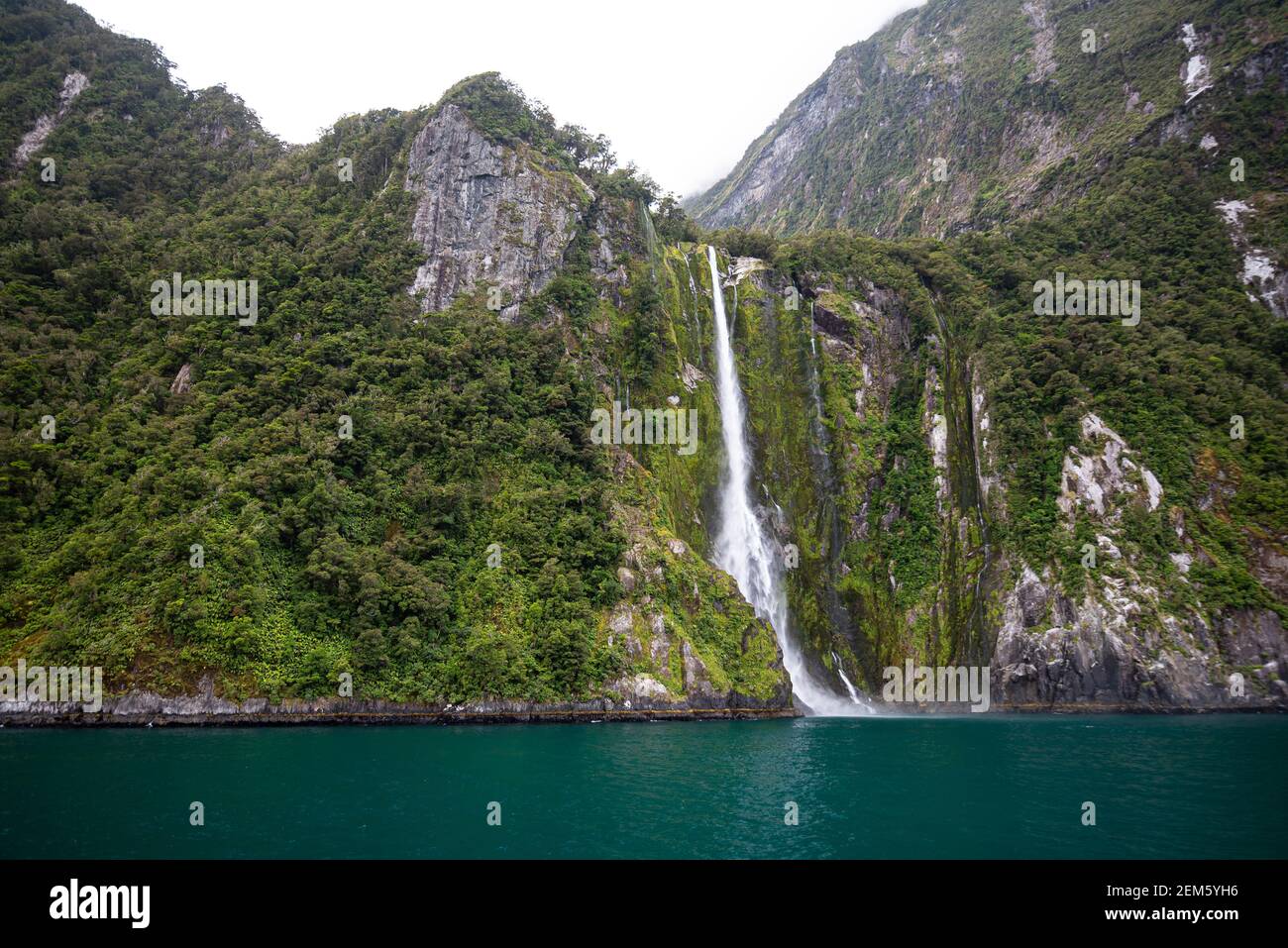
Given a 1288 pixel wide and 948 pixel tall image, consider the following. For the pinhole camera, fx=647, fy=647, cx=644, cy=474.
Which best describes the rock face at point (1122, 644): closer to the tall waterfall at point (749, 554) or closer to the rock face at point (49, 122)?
the tall waterfall at point (749, 554)

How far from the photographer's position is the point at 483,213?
56.5m

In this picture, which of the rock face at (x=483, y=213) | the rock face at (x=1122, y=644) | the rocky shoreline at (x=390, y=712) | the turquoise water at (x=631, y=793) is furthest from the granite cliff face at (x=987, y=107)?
the turquoise water at (x=631, y=793)

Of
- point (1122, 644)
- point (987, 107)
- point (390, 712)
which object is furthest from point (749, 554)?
point (987, 107)

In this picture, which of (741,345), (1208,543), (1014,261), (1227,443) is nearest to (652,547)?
(741,345)

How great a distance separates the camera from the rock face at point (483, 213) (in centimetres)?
5431

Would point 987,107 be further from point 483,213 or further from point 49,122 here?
point 49,122

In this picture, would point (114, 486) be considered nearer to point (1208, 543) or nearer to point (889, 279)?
point (889, 279)

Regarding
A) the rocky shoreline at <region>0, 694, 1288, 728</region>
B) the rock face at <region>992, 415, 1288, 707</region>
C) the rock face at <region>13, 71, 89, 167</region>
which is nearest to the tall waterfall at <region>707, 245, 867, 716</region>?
the rocky shoreline at <region>0, 694, 1288, 728</region>

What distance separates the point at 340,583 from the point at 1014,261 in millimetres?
66246

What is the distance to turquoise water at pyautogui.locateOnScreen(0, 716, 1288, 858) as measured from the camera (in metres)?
14.8

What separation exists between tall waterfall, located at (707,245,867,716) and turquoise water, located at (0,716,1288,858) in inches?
599

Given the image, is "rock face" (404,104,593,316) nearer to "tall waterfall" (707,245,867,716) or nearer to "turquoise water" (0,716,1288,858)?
"tall waterfall" (707,245,867,716)

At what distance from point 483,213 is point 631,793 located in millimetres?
51101
